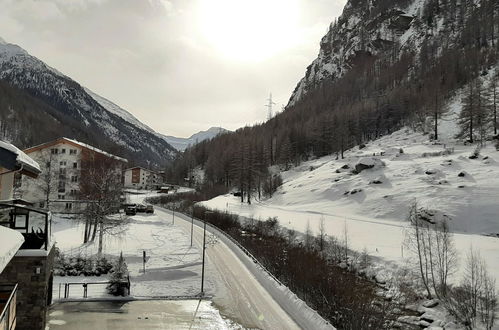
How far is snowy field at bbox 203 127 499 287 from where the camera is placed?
1339 inches

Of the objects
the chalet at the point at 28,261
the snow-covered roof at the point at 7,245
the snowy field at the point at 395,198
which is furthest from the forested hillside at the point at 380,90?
the snow-covered roof at the point at 7,245

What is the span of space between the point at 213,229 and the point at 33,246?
121ft

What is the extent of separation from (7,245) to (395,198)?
45383 mm

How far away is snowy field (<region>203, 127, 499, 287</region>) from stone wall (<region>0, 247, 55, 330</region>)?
2474cm

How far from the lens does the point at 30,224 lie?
48.4 feet

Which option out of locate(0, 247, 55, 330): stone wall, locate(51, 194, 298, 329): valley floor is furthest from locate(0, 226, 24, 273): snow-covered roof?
locate(51, 194, 298, 329): valley floor

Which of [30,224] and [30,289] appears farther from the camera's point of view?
[30,224]

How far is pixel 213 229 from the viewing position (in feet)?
167

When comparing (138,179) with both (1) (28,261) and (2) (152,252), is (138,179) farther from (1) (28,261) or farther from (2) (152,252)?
(1) (28,261)

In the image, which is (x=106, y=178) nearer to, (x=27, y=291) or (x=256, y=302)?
(x=256, y=302)

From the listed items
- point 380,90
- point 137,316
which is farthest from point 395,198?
point 380,90

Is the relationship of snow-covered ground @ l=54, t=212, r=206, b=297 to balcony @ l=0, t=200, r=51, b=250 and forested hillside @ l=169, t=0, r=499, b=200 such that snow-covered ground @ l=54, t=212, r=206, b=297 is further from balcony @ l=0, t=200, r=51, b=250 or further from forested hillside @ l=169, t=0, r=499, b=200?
forested hillside @ l=169, t=0, r=499, b=200

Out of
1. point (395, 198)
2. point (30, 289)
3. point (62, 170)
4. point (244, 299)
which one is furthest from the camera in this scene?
point (62, 170)

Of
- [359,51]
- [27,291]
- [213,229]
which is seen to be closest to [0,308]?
[27,291]
